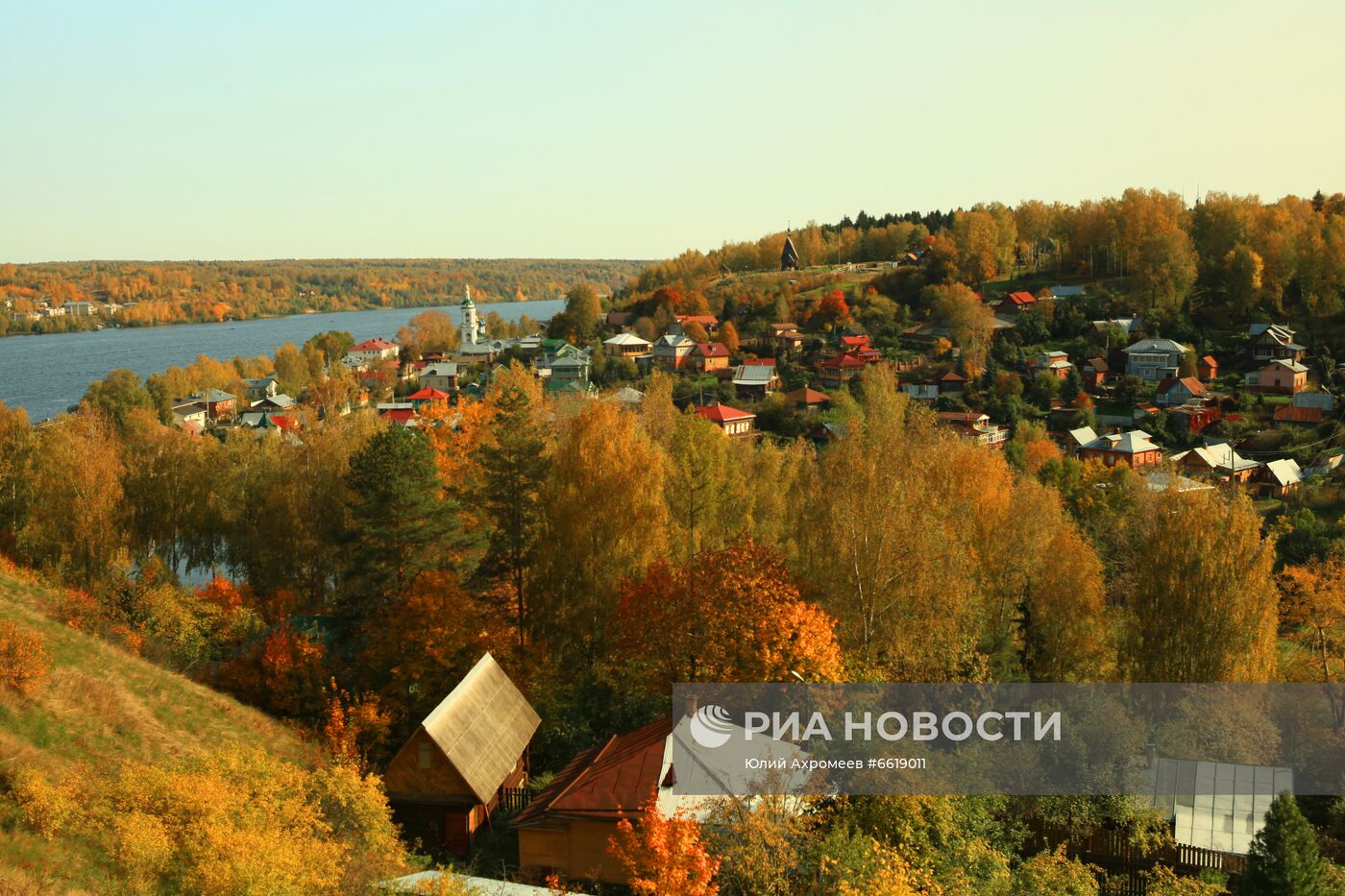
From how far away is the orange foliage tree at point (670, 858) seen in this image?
977 cm

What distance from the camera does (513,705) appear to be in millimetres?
15688

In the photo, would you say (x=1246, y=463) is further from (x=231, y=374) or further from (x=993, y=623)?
(x=231, y=374)

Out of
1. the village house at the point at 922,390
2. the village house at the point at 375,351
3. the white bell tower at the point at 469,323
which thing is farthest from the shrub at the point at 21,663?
the white bell tower at the point at 469,323

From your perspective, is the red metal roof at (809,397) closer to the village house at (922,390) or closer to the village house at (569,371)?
the village house at (922,390)

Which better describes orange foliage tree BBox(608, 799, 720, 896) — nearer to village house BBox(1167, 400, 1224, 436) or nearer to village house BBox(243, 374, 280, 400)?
village house BBox(1167, 400, 1224, 436)

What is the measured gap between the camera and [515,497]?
62.8ft

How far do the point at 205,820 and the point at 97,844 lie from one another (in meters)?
1.23

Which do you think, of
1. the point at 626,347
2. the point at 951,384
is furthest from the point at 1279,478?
the point at 626,347

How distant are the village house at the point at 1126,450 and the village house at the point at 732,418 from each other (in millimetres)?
16596

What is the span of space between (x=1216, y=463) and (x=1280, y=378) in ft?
47.2

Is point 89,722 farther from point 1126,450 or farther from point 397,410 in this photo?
point 397,410

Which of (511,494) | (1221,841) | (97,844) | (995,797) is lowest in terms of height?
(1221,841)

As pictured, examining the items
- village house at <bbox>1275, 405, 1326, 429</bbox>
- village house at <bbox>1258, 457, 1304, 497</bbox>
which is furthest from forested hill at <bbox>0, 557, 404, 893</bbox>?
village house at <bbox>1275, 405, 1326, 429</bbox>

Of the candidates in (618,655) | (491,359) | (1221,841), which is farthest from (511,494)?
(491,359)
